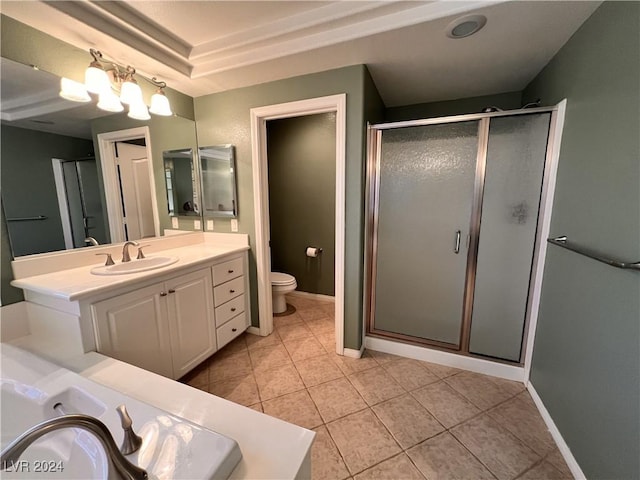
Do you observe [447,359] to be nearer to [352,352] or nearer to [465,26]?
[352,352]

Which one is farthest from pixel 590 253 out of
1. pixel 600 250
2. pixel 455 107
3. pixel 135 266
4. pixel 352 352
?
pixel 135 266

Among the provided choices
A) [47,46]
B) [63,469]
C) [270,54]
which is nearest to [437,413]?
[63,469]

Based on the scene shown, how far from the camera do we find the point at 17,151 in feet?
4.40

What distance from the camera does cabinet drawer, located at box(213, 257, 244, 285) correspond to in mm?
2020

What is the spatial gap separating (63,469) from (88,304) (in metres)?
0.66

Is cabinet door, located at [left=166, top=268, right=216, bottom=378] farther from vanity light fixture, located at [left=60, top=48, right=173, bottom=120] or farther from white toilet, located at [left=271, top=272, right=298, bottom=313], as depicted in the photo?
vanity light fixture, located at [left=60, top=48, right=173, bottom=120]

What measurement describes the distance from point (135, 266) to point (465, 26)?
2.48 m

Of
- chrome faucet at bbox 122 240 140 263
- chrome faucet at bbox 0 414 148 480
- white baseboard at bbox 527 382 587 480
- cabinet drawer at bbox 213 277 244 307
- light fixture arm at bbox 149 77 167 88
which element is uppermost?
light fixture arm at bbox 149 77 167 88

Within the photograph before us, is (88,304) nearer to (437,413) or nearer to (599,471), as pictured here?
(437,413)

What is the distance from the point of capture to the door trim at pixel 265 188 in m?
1.90

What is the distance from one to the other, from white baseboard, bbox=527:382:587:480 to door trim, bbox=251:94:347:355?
52.0 inches

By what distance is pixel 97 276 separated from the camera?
1449 millimetres

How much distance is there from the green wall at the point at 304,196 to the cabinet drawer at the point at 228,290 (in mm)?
1242

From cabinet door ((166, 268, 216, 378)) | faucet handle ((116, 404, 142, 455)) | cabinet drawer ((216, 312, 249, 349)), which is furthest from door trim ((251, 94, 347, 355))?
faucet handle ((116, 404, 142, 455))
